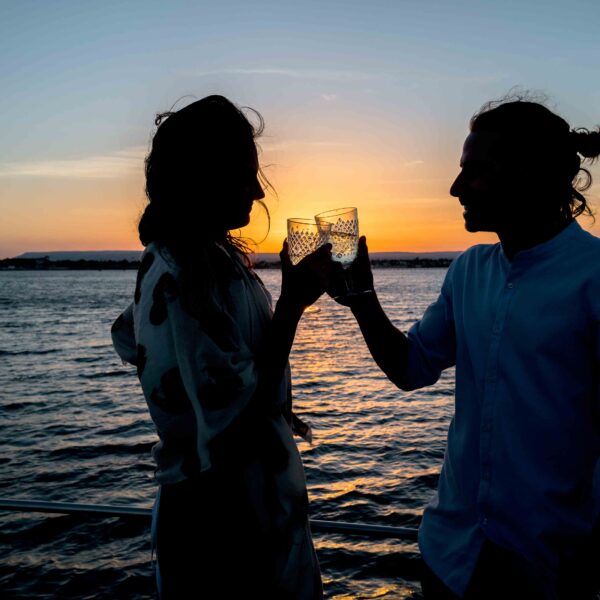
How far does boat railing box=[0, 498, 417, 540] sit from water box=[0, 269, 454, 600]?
14.9 feet

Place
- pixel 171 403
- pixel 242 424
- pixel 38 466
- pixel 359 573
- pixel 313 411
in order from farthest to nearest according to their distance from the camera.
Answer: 1. pixel 313 411
2. pixel 38 466
3. pixel 359 573
4. pixel 242 424
5. pixel 171 403

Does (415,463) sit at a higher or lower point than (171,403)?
lower

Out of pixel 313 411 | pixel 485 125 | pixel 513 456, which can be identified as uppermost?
pixel 485 125

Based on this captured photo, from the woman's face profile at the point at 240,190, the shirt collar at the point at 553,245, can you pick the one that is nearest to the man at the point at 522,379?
the shirt collar at the point at 553,245

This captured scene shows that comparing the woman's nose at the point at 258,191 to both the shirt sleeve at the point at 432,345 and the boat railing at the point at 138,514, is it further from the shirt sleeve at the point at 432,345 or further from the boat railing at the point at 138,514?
the boat railing at the point at 138,514

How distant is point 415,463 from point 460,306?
9446mm

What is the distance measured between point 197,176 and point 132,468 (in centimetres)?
971

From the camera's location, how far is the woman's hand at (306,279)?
175 centimetres

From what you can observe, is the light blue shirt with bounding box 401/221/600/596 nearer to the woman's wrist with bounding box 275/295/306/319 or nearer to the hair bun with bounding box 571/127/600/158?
the hair bun with bounding box 571/127/600/158

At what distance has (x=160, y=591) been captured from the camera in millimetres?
1771

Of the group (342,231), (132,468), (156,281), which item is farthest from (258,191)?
(132,468)

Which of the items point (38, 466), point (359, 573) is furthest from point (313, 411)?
point (359, 573)

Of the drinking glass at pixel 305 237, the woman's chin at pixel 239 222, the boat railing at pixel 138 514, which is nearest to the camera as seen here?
the woman's chin at pixel 239 222

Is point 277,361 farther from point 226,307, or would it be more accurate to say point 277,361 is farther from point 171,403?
point 171,403
